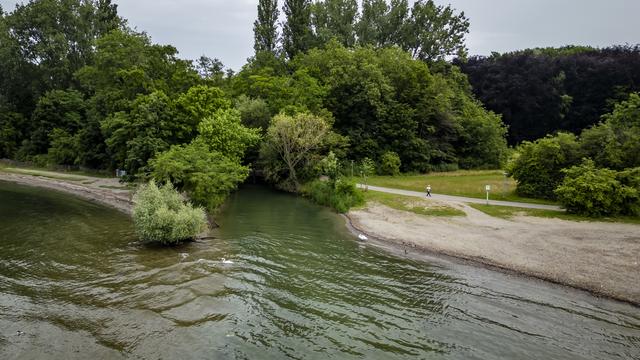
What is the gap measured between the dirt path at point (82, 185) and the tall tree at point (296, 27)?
3987 centimetres

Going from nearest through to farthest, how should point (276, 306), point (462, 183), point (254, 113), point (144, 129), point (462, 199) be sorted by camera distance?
point (276, 306), point (462, 199), point (144, 129), point (462, 183), point (254, 113)

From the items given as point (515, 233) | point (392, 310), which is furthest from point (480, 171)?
point (392, 310)

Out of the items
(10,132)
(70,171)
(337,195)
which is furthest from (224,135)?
(10,132)

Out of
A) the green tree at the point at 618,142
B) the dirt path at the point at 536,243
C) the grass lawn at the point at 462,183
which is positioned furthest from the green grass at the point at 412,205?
the green tree at the point at 618,142

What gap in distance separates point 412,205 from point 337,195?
7522 millimetres

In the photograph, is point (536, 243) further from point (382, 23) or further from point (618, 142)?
point (382, 23)

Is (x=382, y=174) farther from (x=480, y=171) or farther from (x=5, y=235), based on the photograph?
(x=5, y=235)

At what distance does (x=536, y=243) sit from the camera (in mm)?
25469

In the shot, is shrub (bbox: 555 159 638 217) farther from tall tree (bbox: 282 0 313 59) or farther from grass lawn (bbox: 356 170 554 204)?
tall tree (bbox: 282 0 313 59)

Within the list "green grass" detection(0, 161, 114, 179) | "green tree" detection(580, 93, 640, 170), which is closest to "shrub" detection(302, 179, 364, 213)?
"green tree" detection(580, 93, 640, 170)

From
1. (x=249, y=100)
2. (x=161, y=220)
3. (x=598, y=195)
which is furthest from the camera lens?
(x=249, y=100)

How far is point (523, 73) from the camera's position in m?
81.0

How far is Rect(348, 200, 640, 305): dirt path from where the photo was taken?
20.4 metres

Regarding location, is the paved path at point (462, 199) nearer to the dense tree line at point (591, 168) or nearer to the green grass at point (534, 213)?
the green grass at point (534, 213)
